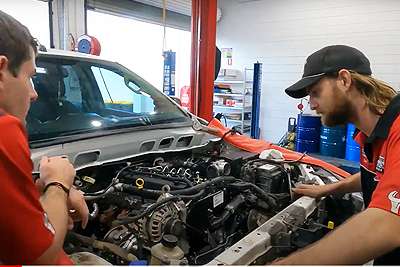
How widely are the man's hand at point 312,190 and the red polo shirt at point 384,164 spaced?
0.69 ft

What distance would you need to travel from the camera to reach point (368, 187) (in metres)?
1.83

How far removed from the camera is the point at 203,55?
14.4 feet

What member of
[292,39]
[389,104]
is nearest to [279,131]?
[292,39]

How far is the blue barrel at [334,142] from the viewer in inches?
253

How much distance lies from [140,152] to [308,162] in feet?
4.02

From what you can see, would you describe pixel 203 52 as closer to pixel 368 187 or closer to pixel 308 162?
pixel 308 162

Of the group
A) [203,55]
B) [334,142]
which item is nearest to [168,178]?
[203,55]

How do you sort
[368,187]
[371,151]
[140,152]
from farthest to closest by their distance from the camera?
[140,152]
[368,187]
[371,151]

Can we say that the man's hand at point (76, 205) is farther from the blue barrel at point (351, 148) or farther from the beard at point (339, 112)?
the blue barrel at point (351, 148)

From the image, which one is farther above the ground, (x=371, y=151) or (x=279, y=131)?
(x=371, y=151)

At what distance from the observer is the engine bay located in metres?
1.50

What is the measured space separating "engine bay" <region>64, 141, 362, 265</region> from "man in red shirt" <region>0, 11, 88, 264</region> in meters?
0.57

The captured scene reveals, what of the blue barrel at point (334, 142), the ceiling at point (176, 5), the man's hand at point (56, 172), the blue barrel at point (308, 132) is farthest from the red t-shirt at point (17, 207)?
the ceiling at point (176, 5)

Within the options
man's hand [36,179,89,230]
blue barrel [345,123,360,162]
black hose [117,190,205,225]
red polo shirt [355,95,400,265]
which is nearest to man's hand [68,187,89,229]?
man's hand [36,179,89,230]
